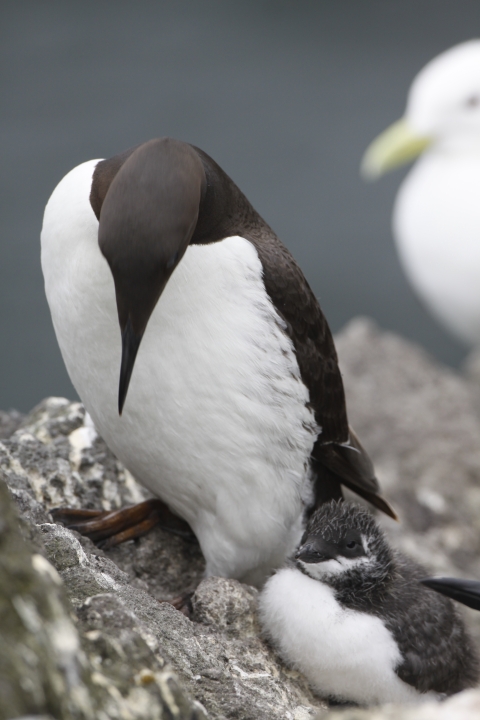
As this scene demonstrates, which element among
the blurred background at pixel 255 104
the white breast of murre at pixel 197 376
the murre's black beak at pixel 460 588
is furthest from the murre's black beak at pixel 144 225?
the blurred background at pixel 255 104

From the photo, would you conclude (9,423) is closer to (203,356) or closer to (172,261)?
(203,356)

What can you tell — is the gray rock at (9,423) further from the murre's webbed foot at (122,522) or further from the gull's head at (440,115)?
the gull's head at (440,115)

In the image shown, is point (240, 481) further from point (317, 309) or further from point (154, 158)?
point (154, 158)

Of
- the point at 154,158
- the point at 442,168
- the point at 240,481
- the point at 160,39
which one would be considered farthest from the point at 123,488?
the point at 160,39

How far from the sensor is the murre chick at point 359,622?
3.79 meters


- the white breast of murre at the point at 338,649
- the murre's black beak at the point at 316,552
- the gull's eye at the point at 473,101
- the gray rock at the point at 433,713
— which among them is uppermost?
the gull's eye at the point at 473,101

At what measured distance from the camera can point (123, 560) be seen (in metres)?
4.31

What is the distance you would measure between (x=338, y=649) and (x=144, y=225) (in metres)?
1.93

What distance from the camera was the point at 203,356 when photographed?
3789 mm

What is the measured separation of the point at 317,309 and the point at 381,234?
8082 millimetres

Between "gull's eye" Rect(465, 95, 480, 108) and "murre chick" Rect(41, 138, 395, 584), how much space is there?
651 centimetres

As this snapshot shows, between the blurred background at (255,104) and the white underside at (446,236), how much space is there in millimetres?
1338

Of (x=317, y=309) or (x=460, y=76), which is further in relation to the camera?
(x=460, y=76)

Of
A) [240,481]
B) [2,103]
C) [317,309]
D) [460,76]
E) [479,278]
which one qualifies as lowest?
[479,278]
